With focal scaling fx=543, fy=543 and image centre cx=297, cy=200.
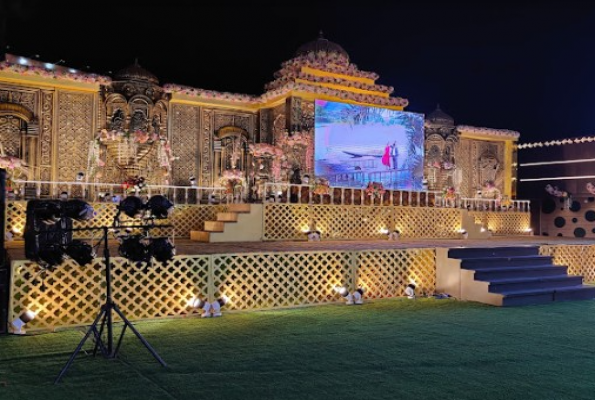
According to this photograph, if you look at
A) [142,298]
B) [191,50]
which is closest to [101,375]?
[142,298]

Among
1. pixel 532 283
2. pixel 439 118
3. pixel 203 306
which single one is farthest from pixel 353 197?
pixel 439 118

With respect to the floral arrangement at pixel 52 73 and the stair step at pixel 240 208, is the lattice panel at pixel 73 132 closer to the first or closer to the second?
the floral arrangement at pixel 52 73

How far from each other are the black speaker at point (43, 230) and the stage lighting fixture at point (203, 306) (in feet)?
6.36

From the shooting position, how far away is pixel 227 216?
11.6m

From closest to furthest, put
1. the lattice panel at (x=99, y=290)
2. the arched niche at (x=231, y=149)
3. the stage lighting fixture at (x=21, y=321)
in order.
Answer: the stage lighting fixture at (x=21, y=321)
the lattice panel at (x=99, y=290)
the arched niche at (x=231, y=149)

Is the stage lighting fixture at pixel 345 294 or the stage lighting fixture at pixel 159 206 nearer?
the stage lighting fixture at pixel 159 206

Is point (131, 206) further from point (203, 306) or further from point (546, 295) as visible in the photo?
point (546, 295)

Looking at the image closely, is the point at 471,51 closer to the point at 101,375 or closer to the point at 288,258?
the point at 288,258

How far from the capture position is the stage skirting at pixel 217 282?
6062 millimetres

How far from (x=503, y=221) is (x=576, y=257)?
288 inches

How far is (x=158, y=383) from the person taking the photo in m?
4.09

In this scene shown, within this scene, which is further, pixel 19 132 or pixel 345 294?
pixel 19 132

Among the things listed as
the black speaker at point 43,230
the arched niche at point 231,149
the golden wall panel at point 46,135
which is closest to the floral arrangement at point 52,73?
the golden wall panel at point 46,135

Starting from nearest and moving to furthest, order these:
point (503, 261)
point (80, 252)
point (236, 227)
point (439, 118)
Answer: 1. point (80, 252)
2. point (503, 261)
3. point (236, 227)
4. point (439, 118)
